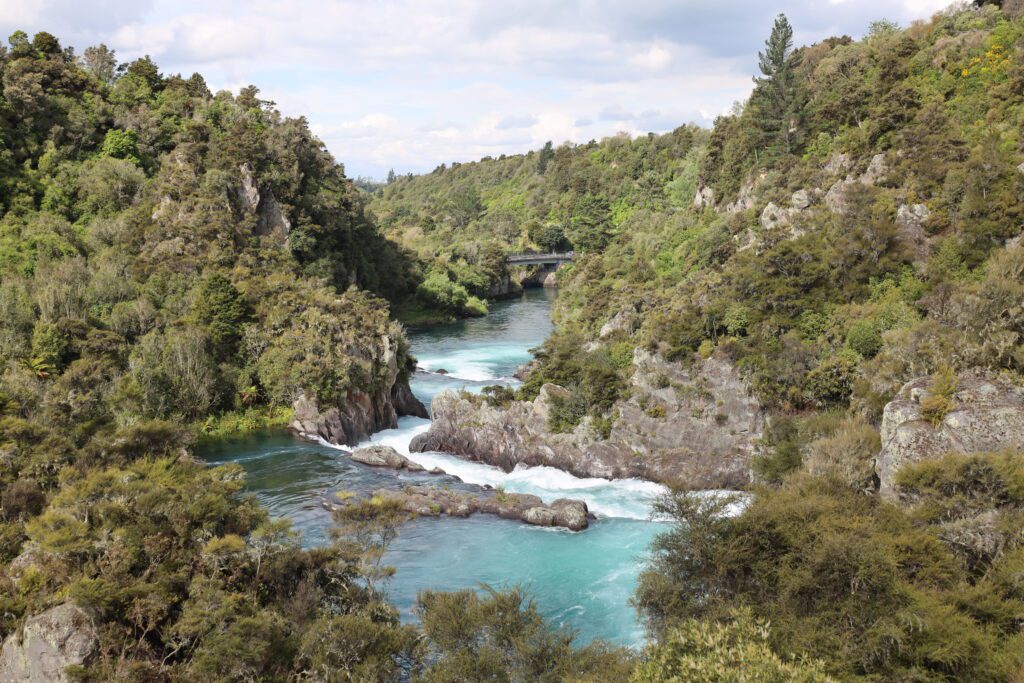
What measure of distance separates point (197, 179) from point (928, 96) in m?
66.9

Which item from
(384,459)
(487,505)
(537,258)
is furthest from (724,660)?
(537,258)

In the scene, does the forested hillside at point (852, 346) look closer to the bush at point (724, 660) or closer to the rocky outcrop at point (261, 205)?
the bush at point (724, 660)

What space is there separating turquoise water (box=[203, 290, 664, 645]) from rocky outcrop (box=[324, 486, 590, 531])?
555 mm

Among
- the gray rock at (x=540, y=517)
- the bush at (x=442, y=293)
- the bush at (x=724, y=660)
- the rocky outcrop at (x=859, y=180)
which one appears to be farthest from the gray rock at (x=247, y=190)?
the bush at (x=724, y=660)

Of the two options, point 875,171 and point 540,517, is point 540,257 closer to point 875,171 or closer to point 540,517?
point 875,171

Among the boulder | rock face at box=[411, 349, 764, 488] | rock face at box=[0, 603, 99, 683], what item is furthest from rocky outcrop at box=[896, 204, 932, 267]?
rock face at box=[0, 603, 99, 683]

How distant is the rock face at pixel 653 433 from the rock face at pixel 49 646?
28371 millimetres

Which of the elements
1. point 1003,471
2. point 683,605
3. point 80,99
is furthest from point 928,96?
point 80,99

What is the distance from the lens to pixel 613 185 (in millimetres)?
148875

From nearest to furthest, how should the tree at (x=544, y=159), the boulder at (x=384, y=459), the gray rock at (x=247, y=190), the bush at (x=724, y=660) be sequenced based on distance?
the bush at (x=724, y=660), the boulder at (x=384, y=459), the gray rock at (x=247, y=190), the tree at (x=544, y=159)

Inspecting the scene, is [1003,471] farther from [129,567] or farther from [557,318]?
[557,318]

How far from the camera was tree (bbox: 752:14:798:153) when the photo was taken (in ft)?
212

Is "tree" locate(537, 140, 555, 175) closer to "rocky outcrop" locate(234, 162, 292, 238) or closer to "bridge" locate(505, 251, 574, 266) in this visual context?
"bridge" locate(505, 251, 574, 266)

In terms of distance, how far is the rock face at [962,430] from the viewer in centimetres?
A: 2722
